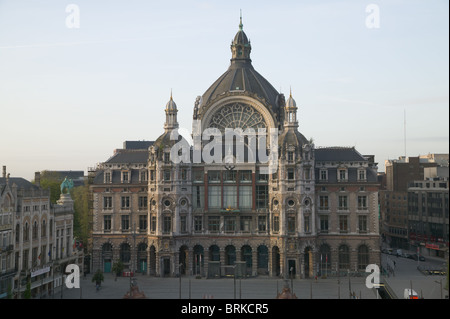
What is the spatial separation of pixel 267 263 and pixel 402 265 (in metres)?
28.7

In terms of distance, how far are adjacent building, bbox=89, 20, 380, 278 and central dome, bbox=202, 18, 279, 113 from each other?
482cm

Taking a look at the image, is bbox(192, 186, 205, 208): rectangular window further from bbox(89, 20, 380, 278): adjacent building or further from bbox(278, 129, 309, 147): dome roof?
bbox(278, 129, 309, 147): dome roof

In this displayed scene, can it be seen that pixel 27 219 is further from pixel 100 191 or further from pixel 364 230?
pixel 364 230

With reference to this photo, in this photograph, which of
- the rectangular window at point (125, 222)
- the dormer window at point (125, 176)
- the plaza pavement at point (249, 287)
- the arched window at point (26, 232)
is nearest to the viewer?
the plaza pavement at point (249, 287)

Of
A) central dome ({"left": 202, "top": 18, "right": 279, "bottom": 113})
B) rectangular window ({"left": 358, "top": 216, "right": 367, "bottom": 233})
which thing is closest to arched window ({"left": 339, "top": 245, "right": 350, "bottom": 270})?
rectangular window ({"left": 358, "top": 216, "right": 367, "bottom": 233})

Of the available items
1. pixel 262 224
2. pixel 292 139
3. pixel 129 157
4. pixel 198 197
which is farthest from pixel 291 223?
pixel 129 157

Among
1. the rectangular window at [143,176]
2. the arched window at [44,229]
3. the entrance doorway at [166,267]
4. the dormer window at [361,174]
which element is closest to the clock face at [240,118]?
the rectangular window at [143,176]

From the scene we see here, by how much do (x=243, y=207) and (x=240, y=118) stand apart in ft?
55.7

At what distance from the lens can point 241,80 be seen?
112 m

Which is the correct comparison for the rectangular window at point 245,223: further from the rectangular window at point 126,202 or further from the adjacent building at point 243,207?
the rectangular window at point 126,202

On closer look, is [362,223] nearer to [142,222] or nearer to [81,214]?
[142,222]

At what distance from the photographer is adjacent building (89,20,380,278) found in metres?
97.8

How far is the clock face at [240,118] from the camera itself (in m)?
106

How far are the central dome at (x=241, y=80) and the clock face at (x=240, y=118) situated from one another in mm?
2982
